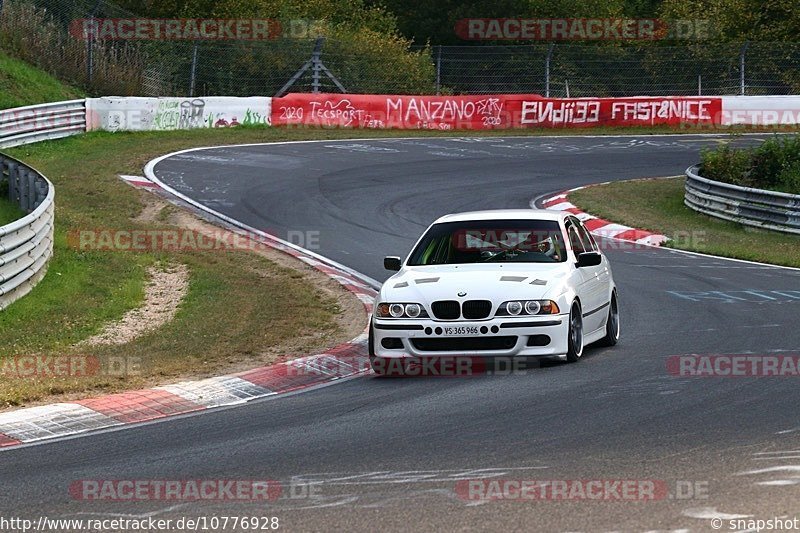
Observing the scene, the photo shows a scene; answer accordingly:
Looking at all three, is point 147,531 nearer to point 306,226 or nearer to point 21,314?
point 21,314

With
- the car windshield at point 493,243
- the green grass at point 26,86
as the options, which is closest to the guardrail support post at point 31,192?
the car windshield at point 493,243

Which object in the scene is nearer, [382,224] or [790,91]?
[382,224]

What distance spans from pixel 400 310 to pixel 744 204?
46.0 ft

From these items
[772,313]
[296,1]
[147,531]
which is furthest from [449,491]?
[296,1]

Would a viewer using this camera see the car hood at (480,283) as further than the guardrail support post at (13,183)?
No

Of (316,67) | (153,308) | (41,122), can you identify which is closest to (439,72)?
(316,67)

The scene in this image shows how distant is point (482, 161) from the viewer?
102 feet

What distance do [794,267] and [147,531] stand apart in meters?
14.4

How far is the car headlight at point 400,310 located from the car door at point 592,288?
1556 millimetres

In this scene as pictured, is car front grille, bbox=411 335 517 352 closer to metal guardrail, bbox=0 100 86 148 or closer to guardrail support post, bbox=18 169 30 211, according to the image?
guardrail support post, bbox=18 169 30 211

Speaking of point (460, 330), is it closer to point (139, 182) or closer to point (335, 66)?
point (139, 182)

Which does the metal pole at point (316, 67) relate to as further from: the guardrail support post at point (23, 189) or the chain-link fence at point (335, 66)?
the guardrail support post at point (23, 189)

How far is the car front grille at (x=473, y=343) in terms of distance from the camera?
1105 centimetres

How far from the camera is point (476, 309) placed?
11.1 metres
